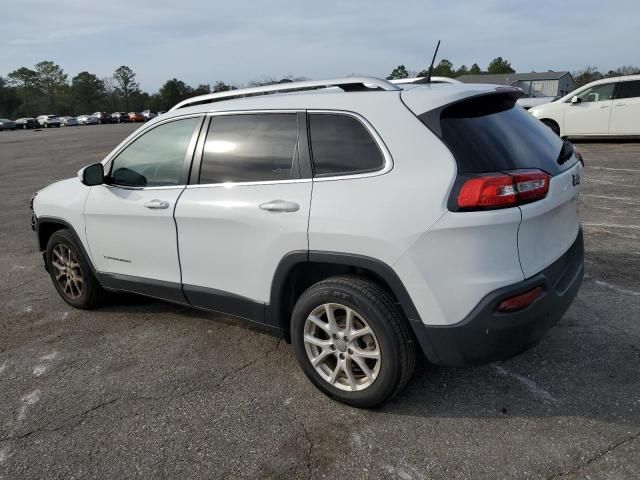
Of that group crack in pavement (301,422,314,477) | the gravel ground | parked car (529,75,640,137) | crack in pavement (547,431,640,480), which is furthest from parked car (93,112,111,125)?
crack in pavement (547,431,640,480)

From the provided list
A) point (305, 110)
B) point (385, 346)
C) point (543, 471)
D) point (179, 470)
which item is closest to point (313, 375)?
point (385, 346)

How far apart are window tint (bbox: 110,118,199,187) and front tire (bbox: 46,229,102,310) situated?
0.82 meters

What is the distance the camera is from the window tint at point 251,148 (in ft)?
10.3

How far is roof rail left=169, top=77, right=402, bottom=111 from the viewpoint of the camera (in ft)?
9.96

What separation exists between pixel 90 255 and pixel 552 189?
3.44 m

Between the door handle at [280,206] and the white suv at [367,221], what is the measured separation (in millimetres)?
13

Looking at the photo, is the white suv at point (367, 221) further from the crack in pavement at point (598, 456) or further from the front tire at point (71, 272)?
the front tire at point (71, 272)

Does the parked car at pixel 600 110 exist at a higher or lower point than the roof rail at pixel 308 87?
lower

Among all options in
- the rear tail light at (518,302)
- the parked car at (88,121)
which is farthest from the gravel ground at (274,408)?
the parked car at (88,121)

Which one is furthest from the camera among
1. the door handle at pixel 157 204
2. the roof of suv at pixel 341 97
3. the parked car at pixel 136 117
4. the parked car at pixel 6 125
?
the parked car at pixel 136 117

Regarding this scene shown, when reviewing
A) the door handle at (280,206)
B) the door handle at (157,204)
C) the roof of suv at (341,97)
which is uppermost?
the roof of suv at (341,97)

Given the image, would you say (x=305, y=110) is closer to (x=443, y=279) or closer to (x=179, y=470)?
(x=443, y=279)

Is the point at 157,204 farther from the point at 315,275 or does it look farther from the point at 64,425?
the point at 64,425

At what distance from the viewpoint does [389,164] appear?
273cm
